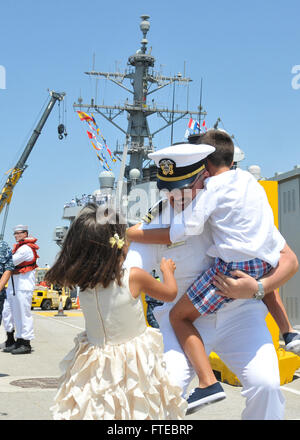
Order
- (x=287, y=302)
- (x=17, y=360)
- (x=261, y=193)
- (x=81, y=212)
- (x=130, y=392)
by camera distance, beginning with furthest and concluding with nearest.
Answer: (x=287, y=302), (x=17, y=360), (x=261, y=193), (x=81, y=212), (x=130, y=392)

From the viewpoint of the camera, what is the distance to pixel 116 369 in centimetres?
279

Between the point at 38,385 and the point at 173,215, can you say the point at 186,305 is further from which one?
the point at 38,385

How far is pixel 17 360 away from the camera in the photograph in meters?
9.75

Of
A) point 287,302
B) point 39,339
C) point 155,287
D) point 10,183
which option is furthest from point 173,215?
point 10,183

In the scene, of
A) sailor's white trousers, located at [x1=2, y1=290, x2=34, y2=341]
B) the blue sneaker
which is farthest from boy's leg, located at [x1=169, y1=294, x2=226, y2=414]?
sailor's white trousers, located at [x1=2, y1=290, x2=34, y2=341]

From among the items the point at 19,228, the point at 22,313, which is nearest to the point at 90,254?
the point at 19,228

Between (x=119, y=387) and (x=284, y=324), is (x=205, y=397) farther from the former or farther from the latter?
(x=284, y=324)

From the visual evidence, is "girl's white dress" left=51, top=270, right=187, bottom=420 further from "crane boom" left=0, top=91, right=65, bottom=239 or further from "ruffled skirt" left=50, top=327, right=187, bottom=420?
"crane boom" left=0, top=91, right=65, bottom=239

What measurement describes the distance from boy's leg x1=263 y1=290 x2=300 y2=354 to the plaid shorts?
0.29 metres

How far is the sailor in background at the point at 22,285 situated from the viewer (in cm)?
1033

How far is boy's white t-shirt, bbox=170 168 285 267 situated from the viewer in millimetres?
3020

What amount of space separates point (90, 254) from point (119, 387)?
0.62 m

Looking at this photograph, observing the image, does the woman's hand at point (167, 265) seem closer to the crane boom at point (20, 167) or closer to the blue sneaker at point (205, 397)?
the blue sneaker at point (205, 397)

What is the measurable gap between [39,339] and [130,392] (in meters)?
11.0
